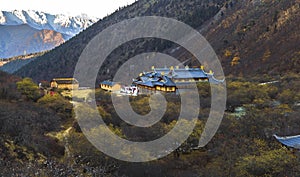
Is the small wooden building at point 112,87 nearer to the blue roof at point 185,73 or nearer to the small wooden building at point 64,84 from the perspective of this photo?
the small wooden building at point 64,84

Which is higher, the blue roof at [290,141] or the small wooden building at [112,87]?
the small wooden building at [112,87]

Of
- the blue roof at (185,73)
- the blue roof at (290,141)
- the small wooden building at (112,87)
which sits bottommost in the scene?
the blue roof at (290,141)

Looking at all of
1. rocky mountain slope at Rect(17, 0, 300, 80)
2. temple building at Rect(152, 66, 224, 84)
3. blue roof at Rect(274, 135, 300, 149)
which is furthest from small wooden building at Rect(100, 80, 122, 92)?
blue roof at Rect(274, 135, 300, 149)

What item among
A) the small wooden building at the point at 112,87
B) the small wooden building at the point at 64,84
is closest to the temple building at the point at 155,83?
the small wooden building at the point at 112,87

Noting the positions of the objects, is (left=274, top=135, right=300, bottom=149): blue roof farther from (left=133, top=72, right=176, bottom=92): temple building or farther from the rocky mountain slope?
the rocky mountain slope

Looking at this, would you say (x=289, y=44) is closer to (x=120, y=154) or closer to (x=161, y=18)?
(x=120, y=154)
